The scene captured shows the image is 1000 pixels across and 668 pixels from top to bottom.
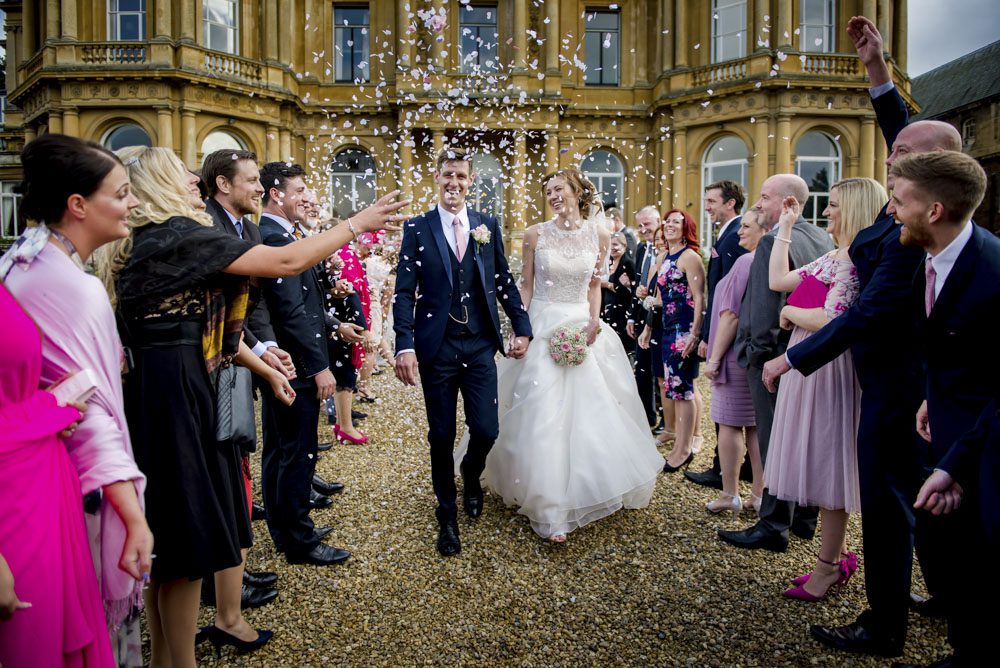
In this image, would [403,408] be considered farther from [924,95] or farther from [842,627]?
[924,95]

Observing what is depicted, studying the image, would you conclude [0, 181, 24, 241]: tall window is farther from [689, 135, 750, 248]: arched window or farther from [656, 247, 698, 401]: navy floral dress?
[656, 247, 698, 401]: navy floral dress

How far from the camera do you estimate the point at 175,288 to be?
2.24 m

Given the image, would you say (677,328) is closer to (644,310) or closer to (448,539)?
(644,310)

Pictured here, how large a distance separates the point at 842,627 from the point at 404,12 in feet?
76.7

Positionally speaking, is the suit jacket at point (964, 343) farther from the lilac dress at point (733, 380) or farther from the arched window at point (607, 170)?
the arched window at point (607, 170)

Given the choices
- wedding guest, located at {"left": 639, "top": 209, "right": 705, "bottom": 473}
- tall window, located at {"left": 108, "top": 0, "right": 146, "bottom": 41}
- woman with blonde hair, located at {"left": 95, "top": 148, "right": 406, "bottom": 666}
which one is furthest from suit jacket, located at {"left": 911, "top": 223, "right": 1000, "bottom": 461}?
tall window, located at {"left": 108, "top": 0, "right": 146, "bottom": 41}

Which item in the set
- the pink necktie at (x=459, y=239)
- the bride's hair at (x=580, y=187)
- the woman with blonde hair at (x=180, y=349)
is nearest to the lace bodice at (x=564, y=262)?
the bride's hair at (x=580, y=187)

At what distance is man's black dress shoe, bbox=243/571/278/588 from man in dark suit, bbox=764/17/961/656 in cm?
305

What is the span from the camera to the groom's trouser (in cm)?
422

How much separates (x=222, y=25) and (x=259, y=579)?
22993 mm

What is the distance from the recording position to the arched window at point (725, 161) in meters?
21.9

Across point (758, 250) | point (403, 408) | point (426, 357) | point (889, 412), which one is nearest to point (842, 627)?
point (889, 412)

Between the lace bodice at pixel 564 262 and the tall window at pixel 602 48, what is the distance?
67.1ft

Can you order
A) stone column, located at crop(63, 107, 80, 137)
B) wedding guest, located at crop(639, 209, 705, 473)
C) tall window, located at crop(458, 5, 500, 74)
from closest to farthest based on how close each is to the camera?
wedding guest, located at crop(639, 209, 705, 473), stone column, located at crop(63, 107, 80, 137), tall window, located at crop(458, 5, 500, 74)
